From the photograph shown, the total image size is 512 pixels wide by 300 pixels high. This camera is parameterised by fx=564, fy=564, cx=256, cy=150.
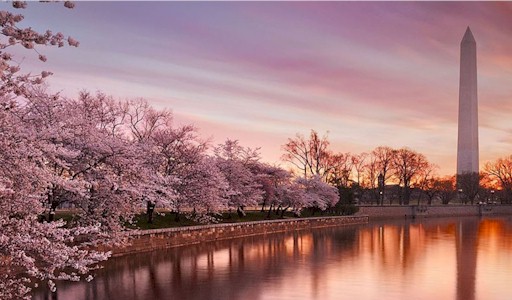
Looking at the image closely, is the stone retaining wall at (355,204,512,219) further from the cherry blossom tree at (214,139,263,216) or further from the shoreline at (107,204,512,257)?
the cherry blossom tree at (214,139,263,216)

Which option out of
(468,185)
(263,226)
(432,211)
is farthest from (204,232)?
(468,185)

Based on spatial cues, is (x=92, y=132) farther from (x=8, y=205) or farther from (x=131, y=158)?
(x=8, y=205)

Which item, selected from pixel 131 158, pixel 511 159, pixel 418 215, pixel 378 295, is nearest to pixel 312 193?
pixel 418 215

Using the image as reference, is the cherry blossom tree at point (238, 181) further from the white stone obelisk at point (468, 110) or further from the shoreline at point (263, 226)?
the white stone obelisk at point (468, 110)

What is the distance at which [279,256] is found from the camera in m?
36.1

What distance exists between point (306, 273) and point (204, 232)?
1696 centimetres

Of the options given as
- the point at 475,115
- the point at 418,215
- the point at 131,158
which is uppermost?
the point at 475,115

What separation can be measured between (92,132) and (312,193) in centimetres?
4478

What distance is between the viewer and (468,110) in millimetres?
120000

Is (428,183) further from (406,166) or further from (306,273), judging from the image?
(306,273)

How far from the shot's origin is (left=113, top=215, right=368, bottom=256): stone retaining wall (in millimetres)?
35594

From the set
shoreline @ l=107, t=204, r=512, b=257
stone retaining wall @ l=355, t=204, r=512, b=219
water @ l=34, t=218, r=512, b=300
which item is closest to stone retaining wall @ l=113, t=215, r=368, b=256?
shoreline @ l=107, t=204, r=512, b=257

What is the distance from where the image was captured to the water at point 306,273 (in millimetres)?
22781

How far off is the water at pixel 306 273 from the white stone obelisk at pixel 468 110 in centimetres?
8119
